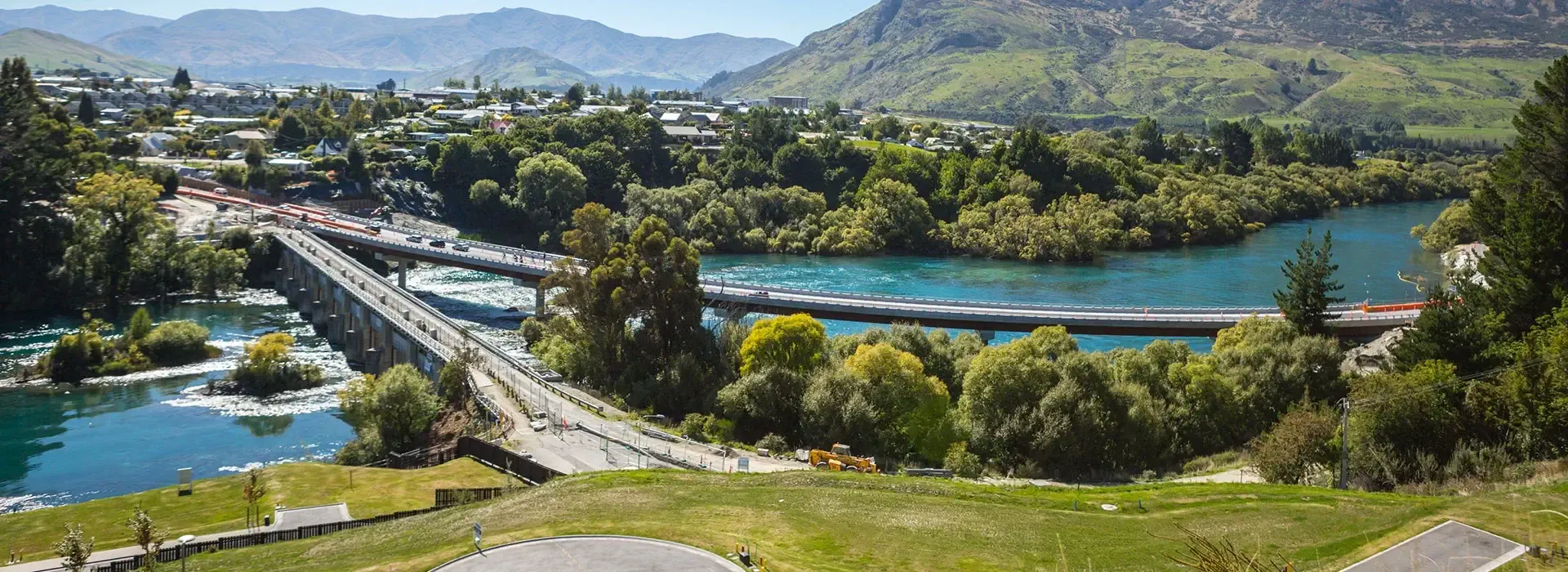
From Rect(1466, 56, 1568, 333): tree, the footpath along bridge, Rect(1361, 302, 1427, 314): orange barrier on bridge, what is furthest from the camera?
Rect(1361, 302, 1427, 314): orange barrier on bridge

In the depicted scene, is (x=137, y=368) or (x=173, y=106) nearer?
(x=137, y=368)

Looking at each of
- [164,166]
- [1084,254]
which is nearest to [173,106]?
[164,166]

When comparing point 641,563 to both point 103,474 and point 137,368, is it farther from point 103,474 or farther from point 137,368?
point 137,368

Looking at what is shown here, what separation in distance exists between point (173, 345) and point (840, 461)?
4559 centimetres

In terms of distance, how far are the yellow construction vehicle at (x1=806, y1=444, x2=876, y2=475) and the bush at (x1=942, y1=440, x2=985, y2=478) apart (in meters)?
2.78

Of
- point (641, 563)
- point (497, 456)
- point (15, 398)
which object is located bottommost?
point (15, 398)

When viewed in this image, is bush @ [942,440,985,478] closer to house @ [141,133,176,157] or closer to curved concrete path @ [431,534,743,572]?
curved concrete path @ [431,534,743,572]

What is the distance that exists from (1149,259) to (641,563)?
92664mm

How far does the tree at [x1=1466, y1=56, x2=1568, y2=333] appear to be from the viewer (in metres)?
42.4

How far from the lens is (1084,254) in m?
107

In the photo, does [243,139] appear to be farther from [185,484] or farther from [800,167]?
[185,484]

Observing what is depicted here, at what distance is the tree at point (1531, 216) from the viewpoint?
42.4m

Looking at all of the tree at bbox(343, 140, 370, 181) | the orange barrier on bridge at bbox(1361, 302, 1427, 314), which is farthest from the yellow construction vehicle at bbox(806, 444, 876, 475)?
the tree at bbox(343, 140, 370, 181)

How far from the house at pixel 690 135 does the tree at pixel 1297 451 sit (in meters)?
109
